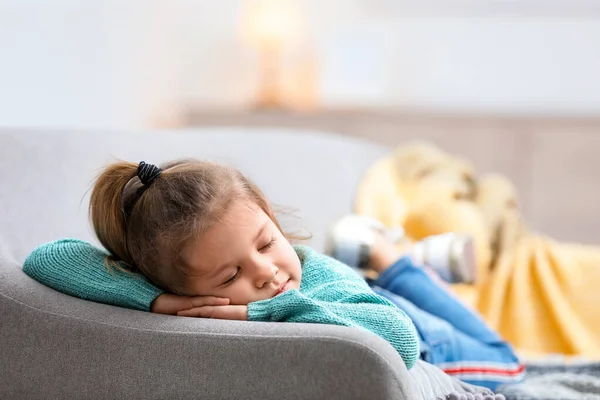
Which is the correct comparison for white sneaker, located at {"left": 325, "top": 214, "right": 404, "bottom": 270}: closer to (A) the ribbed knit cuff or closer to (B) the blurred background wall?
(A) the ribbed knit cuff

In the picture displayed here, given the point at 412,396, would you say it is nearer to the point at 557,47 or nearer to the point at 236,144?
the point at 236,144

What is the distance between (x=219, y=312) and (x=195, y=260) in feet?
0.25

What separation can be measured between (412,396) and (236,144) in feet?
3.95

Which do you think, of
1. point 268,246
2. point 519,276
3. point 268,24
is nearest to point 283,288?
point 268,246

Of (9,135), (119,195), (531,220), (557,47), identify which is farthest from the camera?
(557,47)

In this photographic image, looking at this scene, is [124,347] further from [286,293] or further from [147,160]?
[147,160]

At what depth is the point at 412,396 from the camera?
94 cm

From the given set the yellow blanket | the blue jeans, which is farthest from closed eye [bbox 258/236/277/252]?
the yellow blanket

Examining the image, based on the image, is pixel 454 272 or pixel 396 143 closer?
pixel 454 272

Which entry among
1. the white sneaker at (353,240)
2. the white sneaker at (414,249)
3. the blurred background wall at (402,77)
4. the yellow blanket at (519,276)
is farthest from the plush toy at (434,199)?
the blurred background wall at (402,77)

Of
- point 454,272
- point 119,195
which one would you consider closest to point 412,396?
point 119,195

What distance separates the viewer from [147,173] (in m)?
1.16

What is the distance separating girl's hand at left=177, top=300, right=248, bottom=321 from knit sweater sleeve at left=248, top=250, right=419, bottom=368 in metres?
0.01

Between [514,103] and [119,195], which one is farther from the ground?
[119,195]
